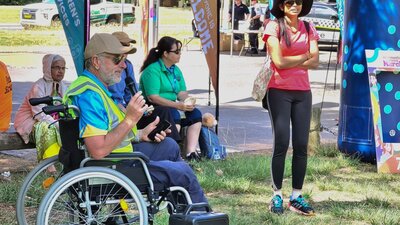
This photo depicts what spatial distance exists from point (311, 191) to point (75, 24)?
101 inches

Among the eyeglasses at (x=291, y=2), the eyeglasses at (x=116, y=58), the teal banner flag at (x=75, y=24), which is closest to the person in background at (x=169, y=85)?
the teal banner flag at (x=75, y=24)

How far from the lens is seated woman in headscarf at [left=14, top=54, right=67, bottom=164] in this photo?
7098 mm

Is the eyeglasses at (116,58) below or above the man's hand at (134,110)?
above

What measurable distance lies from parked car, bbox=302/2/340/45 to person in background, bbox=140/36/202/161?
16931mm

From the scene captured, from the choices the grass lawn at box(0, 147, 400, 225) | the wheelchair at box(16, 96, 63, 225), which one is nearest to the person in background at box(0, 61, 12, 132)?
the grass lawn at box(0, 147, 400, 225)

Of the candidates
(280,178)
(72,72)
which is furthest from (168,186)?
(72,72)

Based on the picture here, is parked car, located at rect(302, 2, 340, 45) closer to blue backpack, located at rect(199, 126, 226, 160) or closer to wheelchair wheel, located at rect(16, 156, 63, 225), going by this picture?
blue backpack, located at rect(199, 126, 226, 160)

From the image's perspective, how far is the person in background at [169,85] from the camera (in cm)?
802

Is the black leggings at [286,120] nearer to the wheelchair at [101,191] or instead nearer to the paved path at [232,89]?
the wheelchair at [101,191]

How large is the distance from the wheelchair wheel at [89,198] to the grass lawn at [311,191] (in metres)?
1.09

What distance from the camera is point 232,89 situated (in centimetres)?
1576

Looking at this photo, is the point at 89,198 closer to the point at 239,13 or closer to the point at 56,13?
the point at 239,13

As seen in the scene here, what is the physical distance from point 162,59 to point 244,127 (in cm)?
320

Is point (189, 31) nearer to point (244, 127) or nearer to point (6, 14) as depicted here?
point (6, 14)
